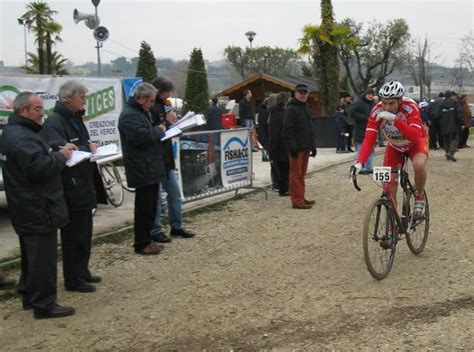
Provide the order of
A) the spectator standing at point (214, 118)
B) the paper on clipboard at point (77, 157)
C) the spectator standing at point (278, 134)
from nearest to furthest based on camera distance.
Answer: the paper on clipboard at point (77, 157)
the spectator standing at point (278, 134)
the spectator standing at point (214, 118)

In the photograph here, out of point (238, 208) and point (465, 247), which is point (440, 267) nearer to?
point (465, 247)

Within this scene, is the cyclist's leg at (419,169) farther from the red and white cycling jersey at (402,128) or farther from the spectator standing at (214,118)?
the spectator standing at (214,118)

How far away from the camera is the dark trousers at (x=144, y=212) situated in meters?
6.62

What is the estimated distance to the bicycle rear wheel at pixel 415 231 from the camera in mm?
6273

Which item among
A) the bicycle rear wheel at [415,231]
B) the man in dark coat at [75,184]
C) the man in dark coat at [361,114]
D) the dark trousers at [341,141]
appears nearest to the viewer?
the man in dark coat at [75,184]

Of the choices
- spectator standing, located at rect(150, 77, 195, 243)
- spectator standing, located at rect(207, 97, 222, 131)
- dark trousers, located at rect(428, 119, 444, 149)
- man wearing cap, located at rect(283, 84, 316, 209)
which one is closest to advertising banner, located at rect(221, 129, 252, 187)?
man wearing cap, located at rect(283, 84, 316, 209)

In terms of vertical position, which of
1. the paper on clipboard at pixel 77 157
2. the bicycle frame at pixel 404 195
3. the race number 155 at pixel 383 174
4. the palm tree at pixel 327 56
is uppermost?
the palm tree at pixel 327 56

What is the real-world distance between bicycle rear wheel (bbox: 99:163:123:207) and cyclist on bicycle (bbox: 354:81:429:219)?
5028mm

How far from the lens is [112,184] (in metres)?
10.1

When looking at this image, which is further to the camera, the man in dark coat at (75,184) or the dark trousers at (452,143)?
the dark trousers at (452,143)

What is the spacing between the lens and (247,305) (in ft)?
16.5

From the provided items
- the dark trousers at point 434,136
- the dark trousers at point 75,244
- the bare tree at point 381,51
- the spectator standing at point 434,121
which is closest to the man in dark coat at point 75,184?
the dark trousers at point 75,244

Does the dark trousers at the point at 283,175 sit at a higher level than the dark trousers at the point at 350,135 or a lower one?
lower

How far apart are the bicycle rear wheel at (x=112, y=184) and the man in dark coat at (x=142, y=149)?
3233 mm
